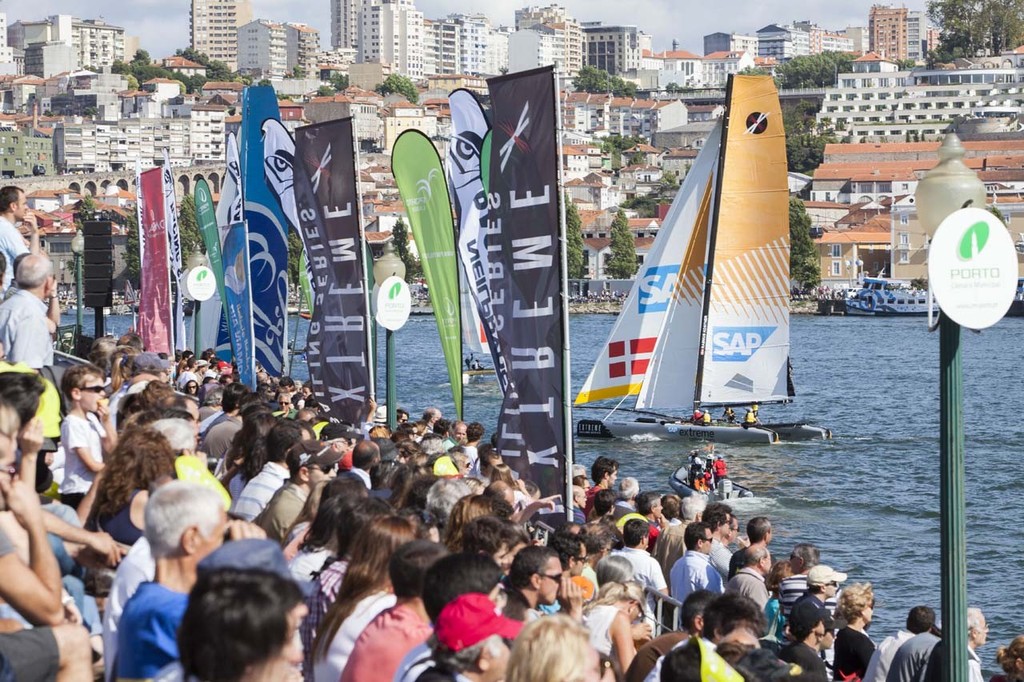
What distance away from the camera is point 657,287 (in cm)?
2811

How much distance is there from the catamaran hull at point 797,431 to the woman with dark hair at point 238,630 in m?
30.3

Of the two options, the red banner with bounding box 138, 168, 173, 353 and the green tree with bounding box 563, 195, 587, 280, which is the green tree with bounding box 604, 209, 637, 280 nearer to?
the green tree with bounding box 563, 195, 587, 280

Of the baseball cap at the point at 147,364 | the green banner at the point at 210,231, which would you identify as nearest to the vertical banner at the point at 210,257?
the green banner at the point at 210,231

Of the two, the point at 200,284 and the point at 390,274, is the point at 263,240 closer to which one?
the point at 390,274

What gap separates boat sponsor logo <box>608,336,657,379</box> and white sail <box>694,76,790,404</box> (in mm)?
962

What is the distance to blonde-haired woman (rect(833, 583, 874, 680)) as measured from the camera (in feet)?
24.9

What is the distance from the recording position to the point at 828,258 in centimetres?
11656

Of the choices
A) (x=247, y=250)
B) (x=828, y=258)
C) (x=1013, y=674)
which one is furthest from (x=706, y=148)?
(x=828, y=258)

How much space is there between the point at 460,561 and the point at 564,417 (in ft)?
17.0

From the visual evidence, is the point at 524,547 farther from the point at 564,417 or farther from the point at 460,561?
the point at 564,417

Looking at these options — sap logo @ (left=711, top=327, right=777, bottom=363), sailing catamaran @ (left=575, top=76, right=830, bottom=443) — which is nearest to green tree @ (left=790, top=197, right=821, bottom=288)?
sailing catamaran @ (left=575, top=76, right=830, bottom=443)

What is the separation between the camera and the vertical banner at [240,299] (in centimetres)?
1636

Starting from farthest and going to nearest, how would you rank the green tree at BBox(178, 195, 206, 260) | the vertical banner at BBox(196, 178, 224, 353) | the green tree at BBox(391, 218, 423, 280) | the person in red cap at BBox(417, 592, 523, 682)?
the green tree at BBox(178, 195, 206, 260), the green tree at BBox(391, 218, 423, 280), the vertical banner at BBox(196, 178, 224, 353), the person in red cap at BBox(417, 592, 523, 682)

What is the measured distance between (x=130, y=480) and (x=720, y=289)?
21.9m
